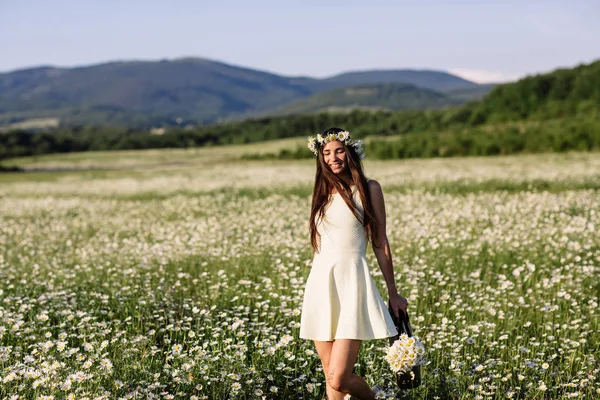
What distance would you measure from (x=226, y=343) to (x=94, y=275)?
4.24m

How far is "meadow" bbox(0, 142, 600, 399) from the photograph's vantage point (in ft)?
16.7

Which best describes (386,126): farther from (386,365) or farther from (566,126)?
(386,365)

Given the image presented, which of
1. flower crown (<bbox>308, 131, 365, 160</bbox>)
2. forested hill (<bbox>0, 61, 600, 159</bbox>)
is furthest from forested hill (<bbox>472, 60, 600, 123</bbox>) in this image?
flower crown (<bbox>308, 131, 365, 160</bbox>)

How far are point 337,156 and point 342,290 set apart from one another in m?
1.11

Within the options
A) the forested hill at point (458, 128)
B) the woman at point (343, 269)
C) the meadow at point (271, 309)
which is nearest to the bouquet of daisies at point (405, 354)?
the woman at point (343, 269)

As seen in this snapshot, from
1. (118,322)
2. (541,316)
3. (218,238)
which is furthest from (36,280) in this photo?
(541,316)

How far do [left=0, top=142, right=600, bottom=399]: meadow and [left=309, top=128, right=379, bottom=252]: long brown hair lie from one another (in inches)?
48.0

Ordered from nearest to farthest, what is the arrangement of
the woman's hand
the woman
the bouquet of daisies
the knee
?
the bouquet of daisies → the knee → the woman → the woman's hand

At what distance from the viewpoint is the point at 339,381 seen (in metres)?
4.39

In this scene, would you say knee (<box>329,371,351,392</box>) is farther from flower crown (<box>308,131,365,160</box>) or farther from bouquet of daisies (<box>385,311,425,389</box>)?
flower crown (<box>308,131,365,160</box>)

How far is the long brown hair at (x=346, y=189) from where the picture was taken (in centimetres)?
485

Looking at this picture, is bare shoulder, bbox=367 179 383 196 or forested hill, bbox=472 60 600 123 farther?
forested hill, bbox=472 60 600 123

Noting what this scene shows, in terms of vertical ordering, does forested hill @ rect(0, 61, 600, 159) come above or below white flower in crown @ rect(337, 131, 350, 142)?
above

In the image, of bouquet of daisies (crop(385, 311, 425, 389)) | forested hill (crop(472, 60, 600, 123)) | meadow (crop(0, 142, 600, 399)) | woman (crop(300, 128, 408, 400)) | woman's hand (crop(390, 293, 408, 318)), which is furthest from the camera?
forested hill (crop(472, 60, 600, 123))
